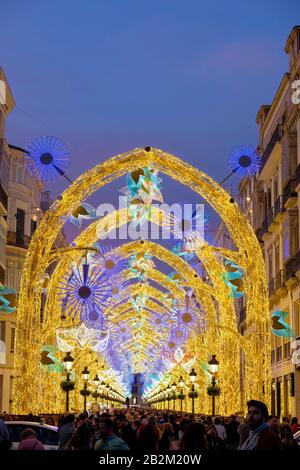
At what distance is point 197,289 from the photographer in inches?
1885

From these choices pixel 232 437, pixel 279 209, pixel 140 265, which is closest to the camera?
pixel 232 437

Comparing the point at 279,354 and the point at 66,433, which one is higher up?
the point at 279,354

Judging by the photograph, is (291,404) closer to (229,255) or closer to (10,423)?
(229,255)

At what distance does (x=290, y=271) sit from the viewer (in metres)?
44.8

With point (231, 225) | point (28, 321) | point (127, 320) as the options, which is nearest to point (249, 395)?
point (231, 225)

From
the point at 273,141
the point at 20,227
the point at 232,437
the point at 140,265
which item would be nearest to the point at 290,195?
the point at 273,141

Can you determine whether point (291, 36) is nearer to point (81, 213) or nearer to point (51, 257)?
point (81, 213)

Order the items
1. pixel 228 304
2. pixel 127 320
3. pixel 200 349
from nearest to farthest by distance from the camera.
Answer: pixel 228 304 → pixel 200 349 → pixel 127 320

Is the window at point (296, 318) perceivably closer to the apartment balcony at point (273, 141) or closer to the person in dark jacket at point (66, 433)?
the apartment balcony at point (273, 141)

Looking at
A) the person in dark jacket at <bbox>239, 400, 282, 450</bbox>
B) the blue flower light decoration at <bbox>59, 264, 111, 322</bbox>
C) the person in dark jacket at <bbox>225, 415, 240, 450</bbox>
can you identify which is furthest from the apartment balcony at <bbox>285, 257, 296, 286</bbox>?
the person in dark jacket at <bbox>239, 400, 282, 450</bbox>

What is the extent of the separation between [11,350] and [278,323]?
26.9m

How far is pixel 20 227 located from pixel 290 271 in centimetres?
2221

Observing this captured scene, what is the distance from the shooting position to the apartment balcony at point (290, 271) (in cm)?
4350

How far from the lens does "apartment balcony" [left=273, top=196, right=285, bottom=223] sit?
47.3 meters
